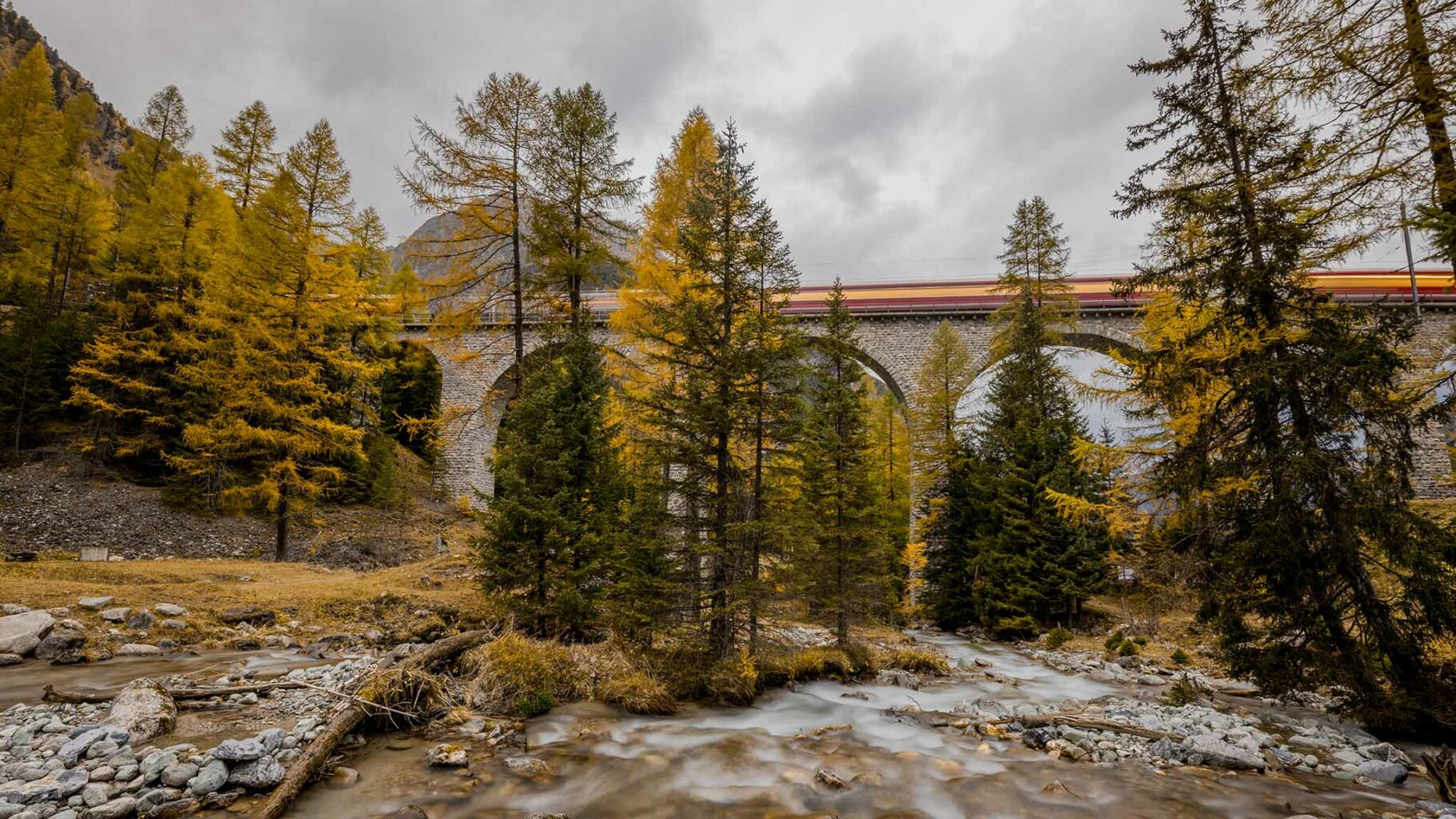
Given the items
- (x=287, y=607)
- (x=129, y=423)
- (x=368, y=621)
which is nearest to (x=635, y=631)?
(x=368, y=621)

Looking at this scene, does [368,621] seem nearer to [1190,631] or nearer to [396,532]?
Result: [396,532]

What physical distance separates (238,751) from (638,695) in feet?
14.0

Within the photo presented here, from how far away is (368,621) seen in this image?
10.6 m

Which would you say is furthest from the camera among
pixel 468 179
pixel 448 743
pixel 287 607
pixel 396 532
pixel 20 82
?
pixel 396 532

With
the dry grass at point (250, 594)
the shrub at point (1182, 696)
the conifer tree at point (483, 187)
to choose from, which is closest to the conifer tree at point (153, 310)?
the dry grass at point (250, 594)

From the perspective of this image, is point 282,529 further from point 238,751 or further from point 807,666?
point 807,666

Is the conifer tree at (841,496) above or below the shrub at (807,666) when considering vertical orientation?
above

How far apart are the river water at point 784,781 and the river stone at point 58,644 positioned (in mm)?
5309

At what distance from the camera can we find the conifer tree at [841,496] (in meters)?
12.3

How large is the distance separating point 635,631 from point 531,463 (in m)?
3.24

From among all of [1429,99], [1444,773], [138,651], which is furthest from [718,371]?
[138,651]

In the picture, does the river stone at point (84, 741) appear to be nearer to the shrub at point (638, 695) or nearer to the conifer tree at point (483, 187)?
the shrub at point (638, 695)

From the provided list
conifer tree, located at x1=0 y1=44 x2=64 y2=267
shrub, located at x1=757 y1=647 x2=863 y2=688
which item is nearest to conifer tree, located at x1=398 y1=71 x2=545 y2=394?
shrub, located at x1=757 y1=647 x2=863 y2=688

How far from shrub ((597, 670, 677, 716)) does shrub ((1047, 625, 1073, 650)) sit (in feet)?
37.6
